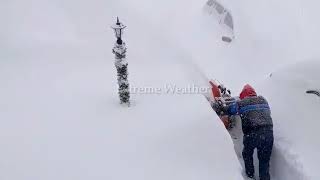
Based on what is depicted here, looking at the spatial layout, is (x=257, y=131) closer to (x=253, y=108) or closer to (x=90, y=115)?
(x=253, y=108)

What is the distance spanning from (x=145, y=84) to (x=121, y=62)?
1976mm

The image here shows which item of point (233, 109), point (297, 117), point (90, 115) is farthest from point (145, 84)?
point (297, 117)

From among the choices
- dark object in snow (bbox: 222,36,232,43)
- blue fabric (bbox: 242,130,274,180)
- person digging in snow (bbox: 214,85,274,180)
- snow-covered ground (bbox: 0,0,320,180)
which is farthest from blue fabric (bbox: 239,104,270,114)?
dark object in snow (bbox: 222,36,232,43)

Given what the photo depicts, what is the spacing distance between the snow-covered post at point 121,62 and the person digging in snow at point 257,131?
2116 millimetres

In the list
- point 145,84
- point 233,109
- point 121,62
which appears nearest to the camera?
point 233,109

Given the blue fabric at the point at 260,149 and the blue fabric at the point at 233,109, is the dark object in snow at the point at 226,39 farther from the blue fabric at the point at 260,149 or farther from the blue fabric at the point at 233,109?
the blue fabric at the point at 260,149

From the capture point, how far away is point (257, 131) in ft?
18.8

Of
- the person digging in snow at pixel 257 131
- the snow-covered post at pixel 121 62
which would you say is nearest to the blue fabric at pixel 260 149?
the person digging in snow at pixel 257 131

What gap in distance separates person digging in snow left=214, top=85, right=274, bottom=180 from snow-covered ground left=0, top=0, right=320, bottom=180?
0.29 m

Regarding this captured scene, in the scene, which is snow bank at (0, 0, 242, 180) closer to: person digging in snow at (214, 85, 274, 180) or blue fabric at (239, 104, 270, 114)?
person digging in snow at (214, 85, 274, 180)

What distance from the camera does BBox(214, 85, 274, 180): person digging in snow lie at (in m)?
5.72

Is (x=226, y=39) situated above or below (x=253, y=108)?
above

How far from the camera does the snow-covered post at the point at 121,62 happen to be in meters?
6.44

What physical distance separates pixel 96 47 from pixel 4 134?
5.19m
